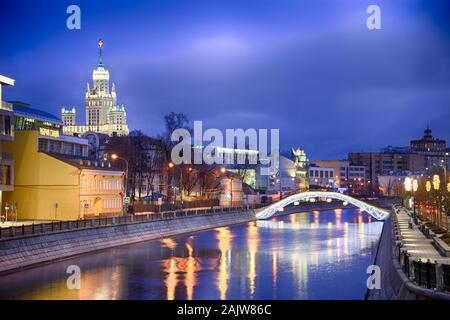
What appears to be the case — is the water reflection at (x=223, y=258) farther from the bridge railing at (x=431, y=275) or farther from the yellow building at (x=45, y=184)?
the yellow building at (x=45, y=184)

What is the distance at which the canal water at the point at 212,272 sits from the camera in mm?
31391

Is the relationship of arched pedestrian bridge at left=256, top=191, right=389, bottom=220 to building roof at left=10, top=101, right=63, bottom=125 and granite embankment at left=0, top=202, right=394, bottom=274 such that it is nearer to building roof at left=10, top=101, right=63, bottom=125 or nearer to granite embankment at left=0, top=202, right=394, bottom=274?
granite embankment at left=0, top=202, right=394, bottom=274

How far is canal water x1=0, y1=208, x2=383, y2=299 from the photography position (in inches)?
1236

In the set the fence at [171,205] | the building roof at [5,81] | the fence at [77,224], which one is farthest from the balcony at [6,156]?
the fence at [171,205]

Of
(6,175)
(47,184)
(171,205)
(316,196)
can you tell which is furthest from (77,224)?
(316,196)

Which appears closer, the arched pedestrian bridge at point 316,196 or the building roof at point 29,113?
the building roof at point 29,113

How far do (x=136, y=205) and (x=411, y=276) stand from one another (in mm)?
50690

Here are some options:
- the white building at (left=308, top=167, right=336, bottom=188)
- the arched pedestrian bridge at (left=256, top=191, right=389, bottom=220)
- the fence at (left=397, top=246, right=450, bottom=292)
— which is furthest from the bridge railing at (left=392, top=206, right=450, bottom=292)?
the white building at (left=308, top=167, right=336, bottom=188)

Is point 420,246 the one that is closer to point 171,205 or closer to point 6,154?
point 6,154

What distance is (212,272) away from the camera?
39.0 meters

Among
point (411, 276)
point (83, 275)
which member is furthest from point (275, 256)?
point (411, 276)

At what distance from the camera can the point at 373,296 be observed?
29.2 m
